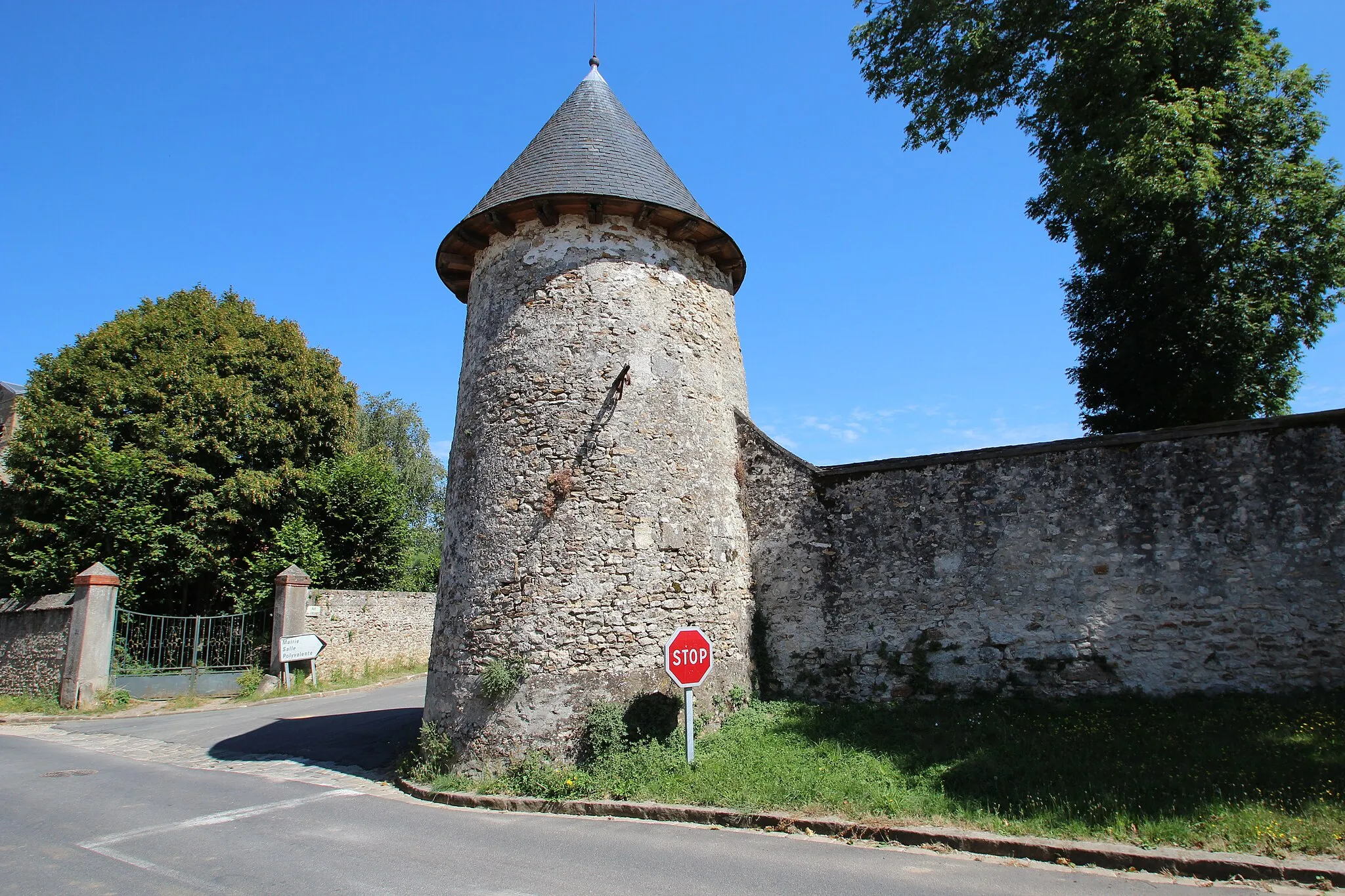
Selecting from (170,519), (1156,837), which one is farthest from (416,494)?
(1156,837)

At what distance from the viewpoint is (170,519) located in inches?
728

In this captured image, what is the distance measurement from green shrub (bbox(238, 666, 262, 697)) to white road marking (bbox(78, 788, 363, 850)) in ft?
32.0

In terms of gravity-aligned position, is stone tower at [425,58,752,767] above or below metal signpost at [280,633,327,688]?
above

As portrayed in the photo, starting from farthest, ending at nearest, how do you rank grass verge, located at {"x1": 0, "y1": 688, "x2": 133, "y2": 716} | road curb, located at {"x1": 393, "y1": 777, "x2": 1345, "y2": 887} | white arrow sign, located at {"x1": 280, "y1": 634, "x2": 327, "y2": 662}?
white arrow sign, located at {"x1": 280, "y1": 634, "x2": 327, "y2": 662} < grass verge, located at {"x1": 0, "y1": 688, "x2": 133, "y2": 716} < road curb, located at {"x1": 393, "y1": 777, "x2": 1345, "y2": 887}

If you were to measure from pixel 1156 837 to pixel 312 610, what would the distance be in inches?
685

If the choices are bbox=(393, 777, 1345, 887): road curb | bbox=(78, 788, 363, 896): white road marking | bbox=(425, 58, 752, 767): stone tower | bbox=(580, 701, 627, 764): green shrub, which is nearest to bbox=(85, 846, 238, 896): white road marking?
bbox=(78, 788, 363, 896): white road marking

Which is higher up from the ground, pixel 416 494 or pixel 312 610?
pixel 416 494

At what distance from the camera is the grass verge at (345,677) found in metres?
16.7

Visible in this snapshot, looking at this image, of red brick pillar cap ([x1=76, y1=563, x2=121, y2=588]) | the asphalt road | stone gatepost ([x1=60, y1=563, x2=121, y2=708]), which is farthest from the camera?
red brick pillar cap ([x1=76, y1=563, x2=121, y2=588])

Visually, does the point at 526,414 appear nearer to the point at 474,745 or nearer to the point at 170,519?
the point at 474,745

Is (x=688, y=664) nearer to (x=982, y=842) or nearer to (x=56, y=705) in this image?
(x=982, y=842)

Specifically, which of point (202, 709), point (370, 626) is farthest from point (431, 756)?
point (370, 626)

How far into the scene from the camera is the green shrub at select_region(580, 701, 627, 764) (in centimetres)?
798

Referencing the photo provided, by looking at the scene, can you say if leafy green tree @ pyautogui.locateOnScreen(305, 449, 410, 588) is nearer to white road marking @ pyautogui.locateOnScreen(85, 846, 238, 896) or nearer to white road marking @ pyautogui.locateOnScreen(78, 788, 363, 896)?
white road marking @ pyautogui.locateOnScreen(78, 788, 363, 896)
